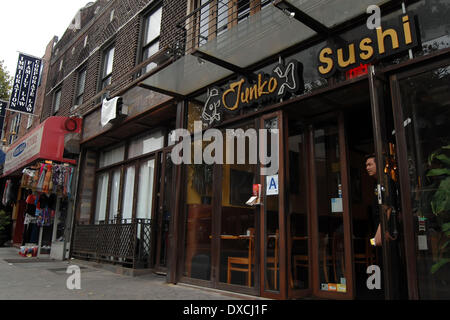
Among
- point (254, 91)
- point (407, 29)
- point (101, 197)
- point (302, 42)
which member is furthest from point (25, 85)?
point (407, 29)

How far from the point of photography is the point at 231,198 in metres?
5.77

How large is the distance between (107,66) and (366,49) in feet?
31.6

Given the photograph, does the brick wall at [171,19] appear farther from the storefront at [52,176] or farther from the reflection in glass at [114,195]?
the storefront at [52,176]

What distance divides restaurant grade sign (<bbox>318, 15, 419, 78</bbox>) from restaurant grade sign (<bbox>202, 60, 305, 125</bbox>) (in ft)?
1.37

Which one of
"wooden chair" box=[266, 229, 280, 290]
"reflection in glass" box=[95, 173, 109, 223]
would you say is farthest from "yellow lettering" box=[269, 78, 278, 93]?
"reflection in glass" box=[95, 173, 109, 223]

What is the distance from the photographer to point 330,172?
5.27m

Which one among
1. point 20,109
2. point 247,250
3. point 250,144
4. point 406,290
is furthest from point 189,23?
point 20,109

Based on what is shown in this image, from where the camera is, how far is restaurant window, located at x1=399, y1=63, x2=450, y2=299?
343 centimetres

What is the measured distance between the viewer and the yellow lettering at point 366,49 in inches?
165

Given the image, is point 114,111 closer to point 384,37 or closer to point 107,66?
point 107,66

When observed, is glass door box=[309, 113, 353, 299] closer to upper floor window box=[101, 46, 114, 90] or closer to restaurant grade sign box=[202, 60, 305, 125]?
restaurant grade sign box=[202, 60, 305, 125]

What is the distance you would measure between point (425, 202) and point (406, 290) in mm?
919

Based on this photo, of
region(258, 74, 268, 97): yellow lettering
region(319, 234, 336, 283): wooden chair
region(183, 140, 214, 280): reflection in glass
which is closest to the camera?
region(319, 234, 336, 283): wooden chair

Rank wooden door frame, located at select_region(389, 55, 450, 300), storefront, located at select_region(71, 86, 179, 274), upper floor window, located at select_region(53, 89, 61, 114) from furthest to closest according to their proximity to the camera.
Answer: upper floor window, located at select_region(53, 89, 61, 114)
storefront, located at select_region(71, 86, 179, 274)
wooden door frame, located at select_region(389, 55, 450, 300)
